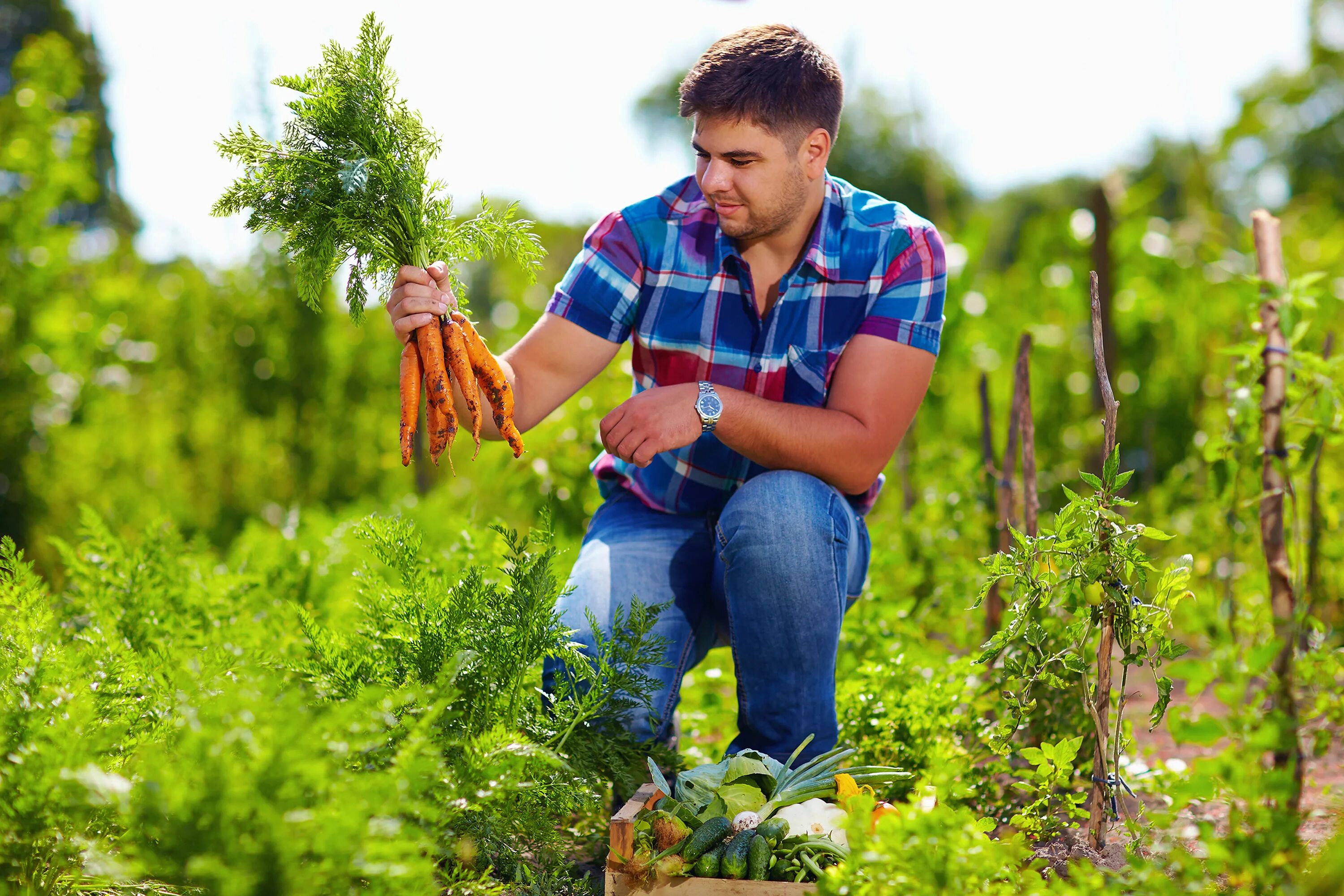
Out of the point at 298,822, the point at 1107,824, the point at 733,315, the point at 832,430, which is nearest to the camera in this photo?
the point at 298,822

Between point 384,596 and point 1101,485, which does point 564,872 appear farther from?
point 1101,485

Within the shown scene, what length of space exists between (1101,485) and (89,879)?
1.67 metres

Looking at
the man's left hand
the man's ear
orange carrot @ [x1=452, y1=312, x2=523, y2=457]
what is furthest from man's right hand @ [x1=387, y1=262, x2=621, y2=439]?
the man's ear

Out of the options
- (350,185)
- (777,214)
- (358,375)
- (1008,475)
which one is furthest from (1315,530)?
(358,375)

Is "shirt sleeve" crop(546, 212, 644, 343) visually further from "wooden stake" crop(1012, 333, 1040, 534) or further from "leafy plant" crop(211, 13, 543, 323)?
"wooden stake" crop(1012, 333, 1040, 534)

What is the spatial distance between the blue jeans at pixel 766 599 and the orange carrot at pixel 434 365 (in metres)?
0.43

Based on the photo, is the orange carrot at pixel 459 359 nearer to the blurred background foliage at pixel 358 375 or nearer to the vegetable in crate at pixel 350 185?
the vegetable in crate at pixel 350 185

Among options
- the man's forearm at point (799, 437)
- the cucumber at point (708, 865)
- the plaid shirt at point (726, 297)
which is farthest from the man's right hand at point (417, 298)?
the cucumber at point (708, 865)

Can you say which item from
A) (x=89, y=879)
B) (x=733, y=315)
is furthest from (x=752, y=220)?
(x=89, y=879)

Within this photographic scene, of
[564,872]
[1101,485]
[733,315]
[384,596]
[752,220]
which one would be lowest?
[564,872]

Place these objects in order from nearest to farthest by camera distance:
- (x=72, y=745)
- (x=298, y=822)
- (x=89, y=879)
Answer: (x=298, y=822), (x=72, y=745), (x=89, y=879)

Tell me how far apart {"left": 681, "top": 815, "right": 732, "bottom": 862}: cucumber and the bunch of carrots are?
763mm

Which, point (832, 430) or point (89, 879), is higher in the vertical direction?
point (832, 430)

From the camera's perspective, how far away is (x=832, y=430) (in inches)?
78.1
